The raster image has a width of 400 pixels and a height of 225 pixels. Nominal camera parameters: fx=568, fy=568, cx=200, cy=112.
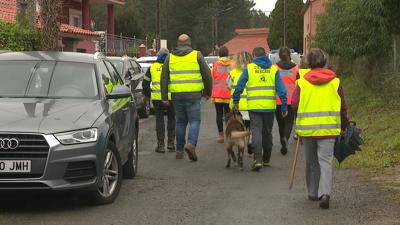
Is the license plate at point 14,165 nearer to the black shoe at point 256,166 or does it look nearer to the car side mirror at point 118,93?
the car side mirror at point 118,93

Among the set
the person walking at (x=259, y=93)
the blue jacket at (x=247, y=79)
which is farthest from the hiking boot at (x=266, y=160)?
the blue jacket at (x=247, y=79)

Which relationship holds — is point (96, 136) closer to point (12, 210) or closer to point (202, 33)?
point (12, 210)

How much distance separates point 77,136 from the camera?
572 cm

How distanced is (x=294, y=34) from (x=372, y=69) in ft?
181

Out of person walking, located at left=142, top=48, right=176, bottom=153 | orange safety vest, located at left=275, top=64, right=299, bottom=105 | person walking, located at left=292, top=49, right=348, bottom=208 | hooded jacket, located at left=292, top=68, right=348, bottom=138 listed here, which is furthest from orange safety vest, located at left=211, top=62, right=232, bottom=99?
person walking, located at left=292, top=49, right=348, bottom=208

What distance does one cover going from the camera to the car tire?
6145 millimetres

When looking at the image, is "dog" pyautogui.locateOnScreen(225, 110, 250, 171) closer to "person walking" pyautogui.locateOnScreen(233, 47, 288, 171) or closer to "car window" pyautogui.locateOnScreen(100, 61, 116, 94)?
"person walking" pyautogui.locateOnScreen(233, 47, 288, 171)

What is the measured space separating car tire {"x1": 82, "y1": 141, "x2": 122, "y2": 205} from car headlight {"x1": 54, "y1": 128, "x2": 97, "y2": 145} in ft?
1.23

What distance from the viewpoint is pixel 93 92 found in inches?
268

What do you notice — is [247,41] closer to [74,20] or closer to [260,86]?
[74,20]

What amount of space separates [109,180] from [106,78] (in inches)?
60.0

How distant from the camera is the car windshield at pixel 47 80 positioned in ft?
22.0

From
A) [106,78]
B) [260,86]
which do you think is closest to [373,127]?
[260,86]

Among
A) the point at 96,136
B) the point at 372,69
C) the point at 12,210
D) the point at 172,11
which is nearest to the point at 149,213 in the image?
the point at 96,136
